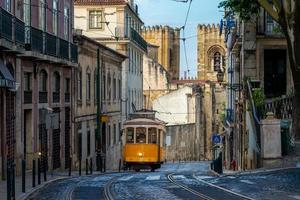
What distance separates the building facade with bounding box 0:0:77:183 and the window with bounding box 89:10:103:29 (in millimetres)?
19976

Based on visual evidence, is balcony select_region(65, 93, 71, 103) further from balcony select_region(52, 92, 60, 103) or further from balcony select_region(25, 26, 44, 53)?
balcony select_region(25, 26, 44, 53)

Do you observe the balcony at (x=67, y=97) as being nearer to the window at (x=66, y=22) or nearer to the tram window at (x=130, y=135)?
the window at (x=66, y=22)

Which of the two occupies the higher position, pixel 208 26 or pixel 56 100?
pixel 208 26

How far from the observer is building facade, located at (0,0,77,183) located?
2606 centimetres

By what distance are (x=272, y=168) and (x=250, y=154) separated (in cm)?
669

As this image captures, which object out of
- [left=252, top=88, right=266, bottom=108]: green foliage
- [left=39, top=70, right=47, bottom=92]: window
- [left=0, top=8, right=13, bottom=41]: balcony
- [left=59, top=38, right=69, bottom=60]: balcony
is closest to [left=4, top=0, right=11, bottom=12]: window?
[left=0, top=8, right=13, bottom=41]: balcony

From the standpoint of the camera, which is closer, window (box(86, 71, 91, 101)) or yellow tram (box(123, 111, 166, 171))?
yellow tram (box(123, 111, 166, 171))

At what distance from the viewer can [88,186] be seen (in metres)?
21.9

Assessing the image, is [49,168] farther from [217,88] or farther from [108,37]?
[217,88]

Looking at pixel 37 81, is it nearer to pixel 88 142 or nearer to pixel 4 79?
pixel 4 79

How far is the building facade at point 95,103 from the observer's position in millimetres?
41531

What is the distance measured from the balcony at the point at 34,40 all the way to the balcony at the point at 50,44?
0.99 m

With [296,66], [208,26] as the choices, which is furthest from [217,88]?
[296,66]

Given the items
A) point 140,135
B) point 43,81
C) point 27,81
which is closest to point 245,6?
point 27,81
